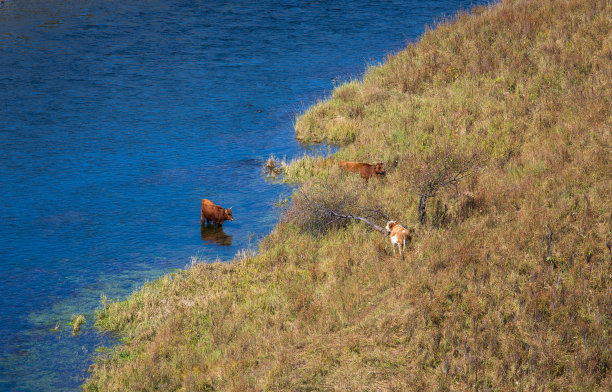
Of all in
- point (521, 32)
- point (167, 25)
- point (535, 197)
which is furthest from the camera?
point (167, 25)

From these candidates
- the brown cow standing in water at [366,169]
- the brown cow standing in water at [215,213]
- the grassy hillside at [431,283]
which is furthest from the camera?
the brown cow standing in water at [366,169]

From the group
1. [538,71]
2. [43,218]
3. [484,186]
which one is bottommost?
[43,218]

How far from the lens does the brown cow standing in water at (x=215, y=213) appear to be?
1334cm

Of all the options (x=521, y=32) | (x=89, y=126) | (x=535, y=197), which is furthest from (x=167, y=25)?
(x=535, y=197)

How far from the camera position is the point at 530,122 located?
14664 mm

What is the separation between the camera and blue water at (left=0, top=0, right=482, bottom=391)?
11.4 metres

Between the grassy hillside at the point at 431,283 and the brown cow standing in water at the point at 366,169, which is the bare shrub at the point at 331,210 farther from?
the brown cow standing in water at the point at 366,169

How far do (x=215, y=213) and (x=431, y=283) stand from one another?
5.97m

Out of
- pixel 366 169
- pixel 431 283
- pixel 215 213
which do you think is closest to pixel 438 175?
pixel 366 169

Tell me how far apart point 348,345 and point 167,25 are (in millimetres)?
28197

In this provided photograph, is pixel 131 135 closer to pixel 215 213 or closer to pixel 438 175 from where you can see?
pixel 215 213

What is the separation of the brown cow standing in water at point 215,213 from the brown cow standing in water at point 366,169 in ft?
10.4

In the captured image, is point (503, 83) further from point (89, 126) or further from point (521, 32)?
point (89, 126)

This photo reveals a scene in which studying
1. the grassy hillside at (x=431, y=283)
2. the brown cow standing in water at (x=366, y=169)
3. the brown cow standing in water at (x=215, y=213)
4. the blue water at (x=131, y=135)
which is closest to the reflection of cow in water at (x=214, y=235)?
the blue water at (x=131, y=135)
